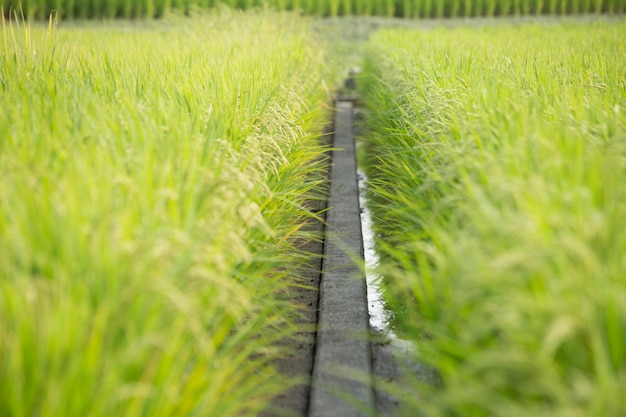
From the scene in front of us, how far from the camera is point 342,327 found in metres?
2.93

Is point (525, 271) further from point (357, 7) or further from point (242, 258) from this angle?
point (357, 7)

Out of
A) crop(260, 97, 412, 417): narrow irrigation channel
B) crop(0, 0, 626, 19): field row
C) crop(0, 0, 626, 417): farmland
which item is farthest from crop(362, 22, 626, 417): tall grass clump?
crop(0, 0, 626, 19): field row

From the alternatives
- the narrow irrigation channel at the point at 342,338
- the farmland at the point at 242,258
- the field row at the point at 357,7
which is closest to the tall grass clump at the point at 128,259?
the farmland at the point at 242,258

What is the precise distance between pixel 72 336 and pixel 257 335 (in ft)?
4.29

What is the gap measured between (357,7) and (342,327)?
12.0m

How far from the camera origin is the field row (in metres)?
13.4

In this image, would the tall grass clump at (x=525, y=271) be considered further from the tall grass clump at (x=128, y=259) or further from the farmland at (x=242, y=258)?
the tall grass clump at (x=128, y=259)

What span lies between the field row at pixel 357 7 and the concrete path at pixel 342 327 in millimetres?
9495

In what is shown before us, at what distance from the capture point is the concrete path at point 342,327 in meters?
2.35

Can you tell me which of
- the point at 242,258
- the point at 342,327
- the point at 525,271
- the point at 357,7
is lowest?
the point at 342,327

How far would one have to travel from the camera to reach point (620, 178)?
2479mm

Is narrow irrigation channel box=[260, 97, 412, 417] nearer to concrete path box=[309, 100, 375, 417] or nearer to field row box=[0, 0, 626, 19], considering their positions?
concrete path box=[309, 100, 375, 417]

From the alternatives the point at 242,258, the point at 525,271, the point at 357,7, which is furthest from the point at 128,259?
the point at 357,7

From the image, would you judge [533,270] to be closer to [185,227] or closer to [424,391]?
[424,391]
